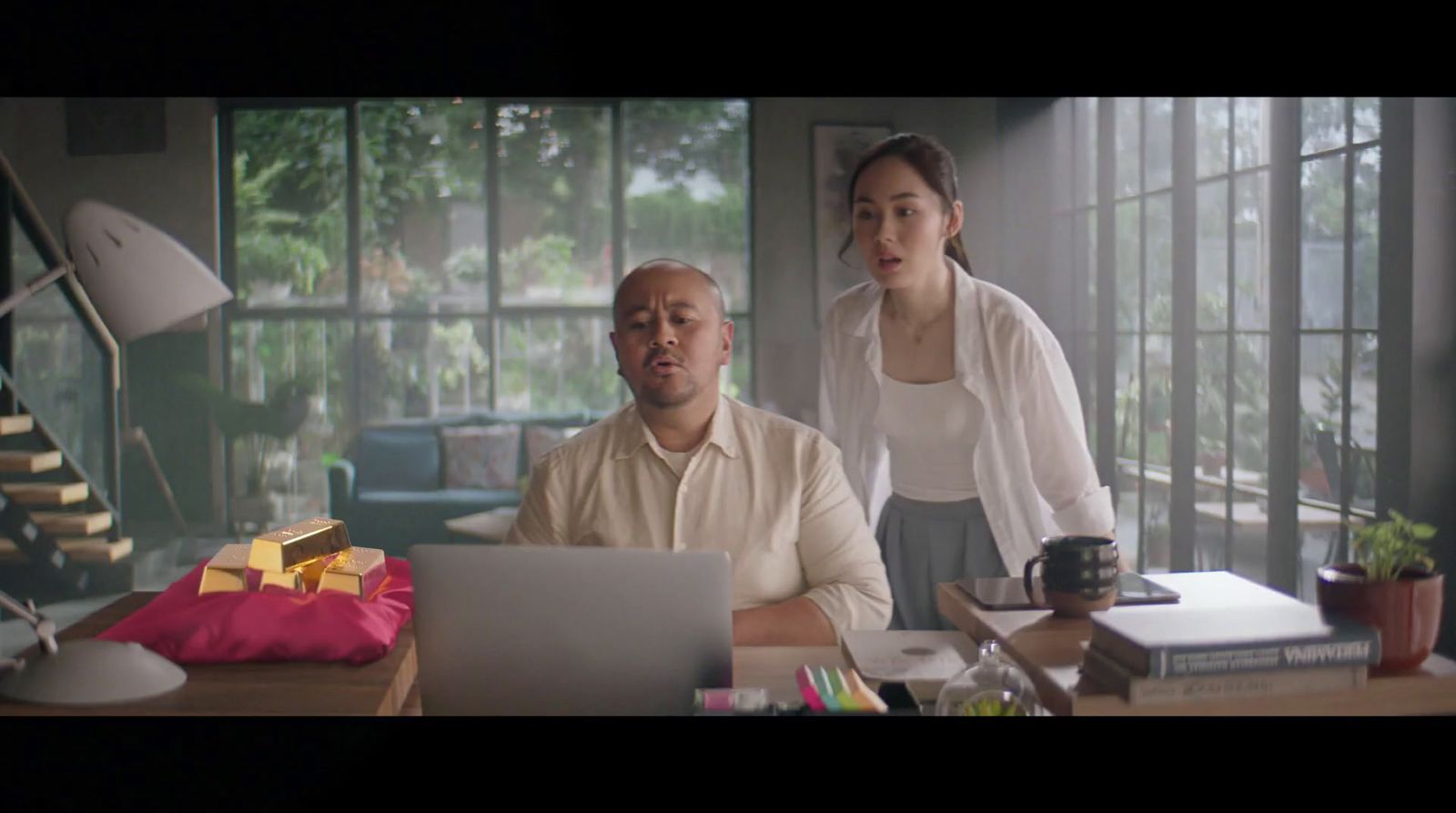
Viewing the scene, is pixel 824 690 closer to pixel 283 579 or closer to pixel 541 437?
pixel 283 579

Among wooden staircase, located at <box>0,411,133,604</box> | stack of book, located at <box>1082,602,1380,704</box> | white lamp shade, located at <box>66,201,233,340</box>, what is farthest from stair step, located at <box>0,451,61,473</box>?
stack of book, located at <box>1082,602,1380,704</box>

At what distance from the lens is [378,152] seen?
5.61m

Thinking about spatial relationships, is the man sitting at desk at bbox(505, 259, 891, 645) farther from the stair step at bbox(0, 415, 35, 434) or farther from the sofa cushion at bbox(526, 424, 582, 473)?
the sofa cushion at bbox(526, 424, 582, 473)

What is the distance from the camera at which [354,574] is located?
60.4 inches

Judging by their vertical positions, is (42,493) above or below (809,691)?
→ below

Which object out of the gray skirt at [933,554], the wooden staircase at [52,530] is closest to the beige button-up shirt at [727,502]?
the gray skirt at [933,554]

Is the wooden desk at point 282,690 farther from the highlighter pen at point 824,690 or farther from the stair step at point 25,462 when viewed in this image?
the stair step at point 25,462

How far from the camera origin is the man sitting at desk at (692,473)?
206 cm

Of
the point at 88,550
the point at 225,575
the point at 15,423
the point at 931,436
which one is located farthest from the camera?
the point at 88,550

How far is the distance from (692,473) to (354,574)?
717mm

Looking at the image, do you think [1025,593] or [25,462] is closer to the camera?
→ [1025,593]

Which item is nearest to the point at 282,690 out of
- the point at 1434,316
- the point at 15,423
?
the point at 1434,316
